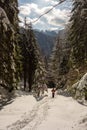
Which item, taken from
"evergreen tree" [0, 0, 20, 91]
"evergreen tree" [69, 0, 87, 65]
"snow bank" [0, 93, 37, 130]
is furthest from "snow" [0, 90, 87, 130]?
"evergreen tree" [0, 0, 20, 91]

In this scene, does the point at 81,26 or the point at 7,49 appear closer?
the point at 81,26

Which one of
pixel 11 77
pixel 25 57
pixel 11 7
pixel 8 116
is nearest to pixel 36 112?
pixel 8 116

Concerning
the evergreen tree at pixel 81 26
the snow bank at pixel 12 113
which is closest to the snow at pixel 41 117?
the snow bank at pixel 12 113

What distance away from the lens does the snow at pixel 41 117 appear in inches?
635

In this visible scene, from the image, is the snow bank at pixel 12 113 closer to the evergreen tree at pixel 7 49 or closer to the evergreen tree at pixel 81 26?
the evergreen tree at pixel 7 49

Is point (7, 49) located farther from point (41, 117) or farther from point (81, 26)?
point (81, 26)

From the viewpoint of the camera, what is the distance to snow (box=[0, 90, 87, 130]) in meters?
16.1

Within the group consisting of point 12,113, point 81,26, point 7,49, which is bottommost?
point 12,113

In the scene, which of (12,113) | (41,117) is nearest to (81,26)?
(41,117)

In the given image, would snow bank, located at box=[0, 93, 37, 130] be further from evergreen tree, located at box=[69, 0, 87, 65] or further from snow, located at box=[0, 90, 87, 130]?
evergreen tree, located at box=[69, 0, 87, 65]

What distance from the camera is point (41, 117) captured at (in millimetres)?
19188

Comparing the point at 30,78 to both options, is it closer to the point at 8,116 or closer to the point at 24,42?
the point at 24,42

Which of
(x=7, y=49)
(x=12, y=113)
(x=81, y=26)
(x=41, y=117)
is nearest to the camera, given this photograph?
(x=81, y=26)

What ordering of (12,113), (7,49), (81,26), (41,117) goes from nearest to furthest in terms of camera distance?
(81,26), (41,117), (12,113), (7,49)
